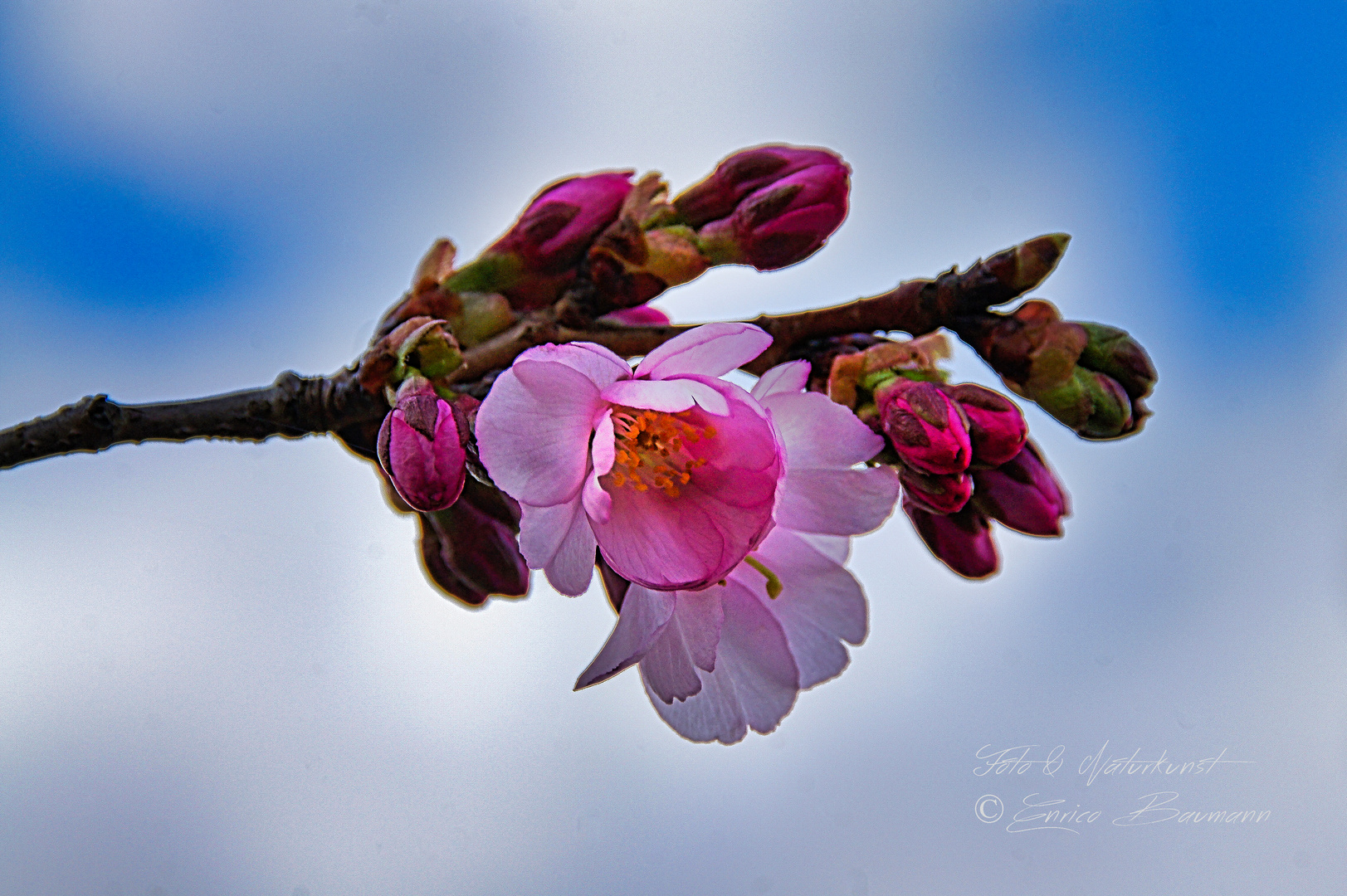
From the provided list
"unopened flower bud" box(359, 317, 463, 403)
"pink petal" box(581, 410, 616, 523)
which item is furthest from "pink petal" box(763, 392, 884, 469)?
"unopened flower bud" box(359, 317, 463, 403)

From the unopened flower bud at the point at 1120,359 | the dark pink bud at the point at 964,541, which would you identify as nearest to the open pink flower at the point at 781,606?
the dark pink bud at the point at 964,541

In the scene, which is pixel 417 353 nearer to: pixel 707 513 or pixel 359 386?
pixel 359 386

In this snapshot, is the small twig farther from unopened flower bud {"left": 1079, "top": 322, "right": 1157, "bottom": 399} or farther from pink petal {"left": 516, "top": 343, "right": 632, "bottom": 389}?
unopened flower bud {"left": 1079, "top": 322, "right": 1157, "bottom": 399}

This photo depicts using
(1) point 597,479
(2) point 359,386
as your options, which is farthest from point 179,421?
(1) point 597,479

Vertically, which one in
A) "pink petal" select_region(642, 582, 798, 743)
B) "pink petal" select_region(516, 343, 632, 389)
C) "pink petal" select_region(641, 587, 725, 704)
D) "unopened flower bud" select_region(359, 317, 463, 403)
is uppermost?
"unopened flower bud" select_region(359, 317, 463, 403)

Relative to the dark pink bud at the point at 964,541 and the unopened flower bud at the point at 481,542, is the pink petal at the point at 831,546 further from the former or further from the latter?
the unopened flower bud at the point at 481,542
